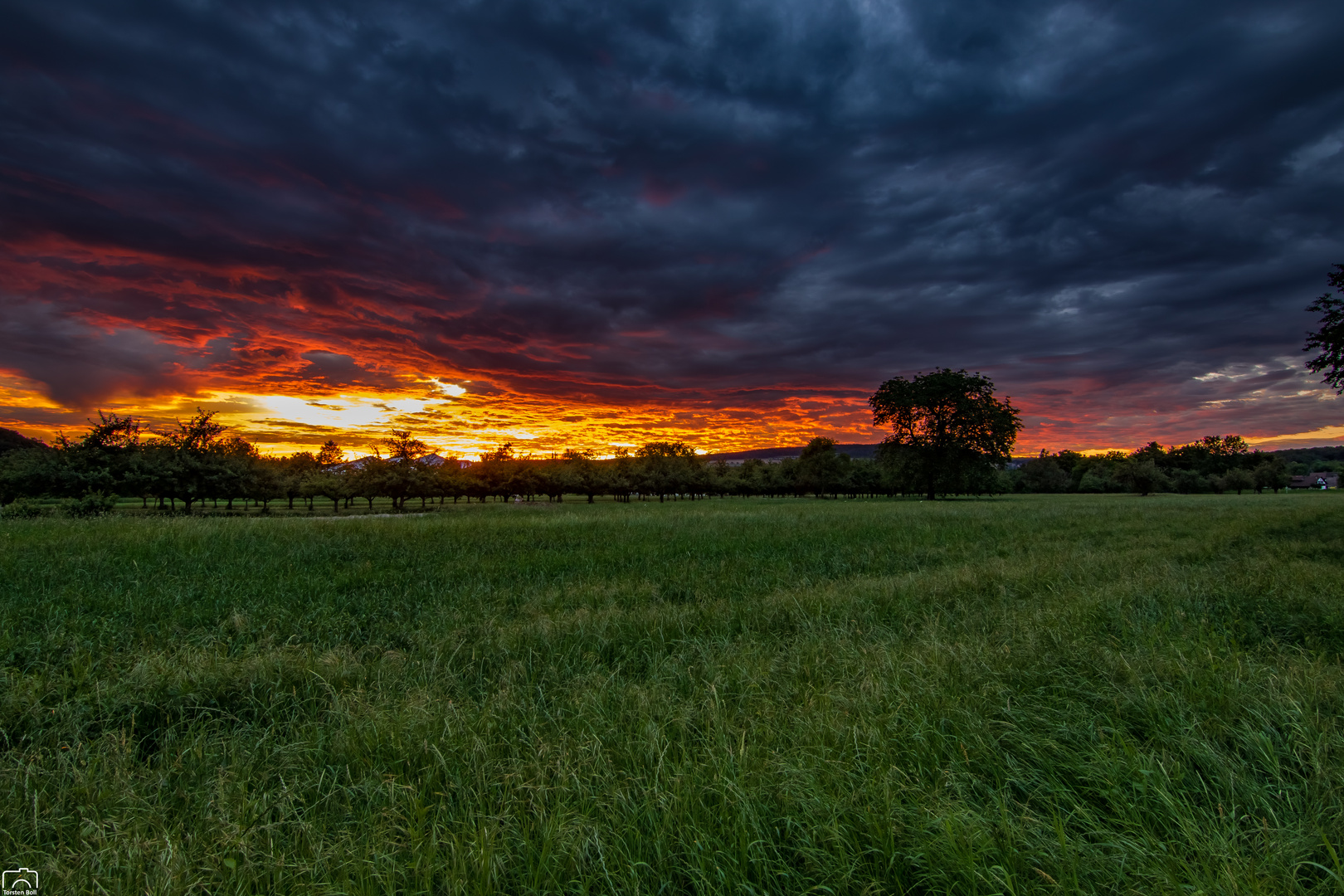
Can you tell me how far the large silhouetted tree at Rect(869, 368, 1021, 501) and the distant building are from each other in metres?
142

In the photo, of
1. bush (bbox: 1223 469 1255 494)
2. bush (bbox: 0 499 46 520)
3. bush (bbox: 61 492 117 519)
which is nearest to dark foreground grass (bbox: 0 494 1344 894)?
bush (bbox: 0 499 46 520)

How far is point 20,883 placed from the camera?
2.66 m

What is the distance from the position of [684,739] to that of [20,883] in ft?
11.8

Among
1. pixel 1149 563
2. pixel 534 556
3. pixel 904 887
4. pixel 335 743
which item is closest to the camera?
pixel 904 887

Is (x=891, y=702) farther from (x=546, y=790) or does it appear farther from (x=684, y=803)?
(x=546, y=790)

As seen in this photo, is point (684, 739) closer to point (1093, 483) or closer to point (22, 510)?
point (22, 510)

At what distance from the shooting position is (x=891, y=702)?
4.09 m

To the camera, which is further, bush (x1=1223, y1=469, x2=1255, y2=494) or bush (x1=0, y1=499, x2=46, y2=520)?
bush (x1=1223, y1=469, x2=1255, y2=494)

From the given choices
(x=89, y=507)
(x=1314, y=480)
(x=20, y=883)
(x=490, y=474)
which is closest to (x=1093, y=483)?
(x=1314, y=480)

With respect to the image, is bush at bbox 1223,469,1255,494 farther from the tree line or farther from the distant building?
the distant building

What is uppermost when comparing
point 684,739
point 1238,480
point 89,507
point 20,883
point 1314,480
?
point 89,507

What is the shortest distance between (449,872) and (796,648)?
4046 millimetres

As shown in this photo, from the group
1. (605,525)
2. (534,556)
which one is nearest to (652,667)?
(534,556)

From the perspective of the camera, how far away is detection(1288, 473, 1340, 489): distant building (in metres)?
131
